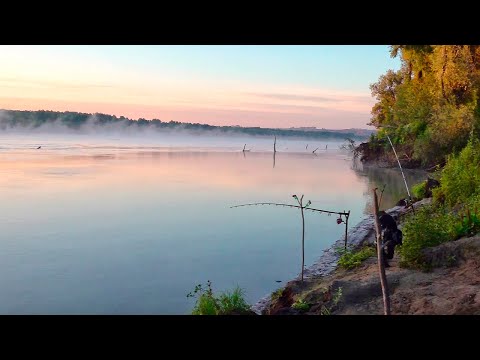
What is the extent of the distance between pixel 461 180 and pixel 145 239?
9041 mm

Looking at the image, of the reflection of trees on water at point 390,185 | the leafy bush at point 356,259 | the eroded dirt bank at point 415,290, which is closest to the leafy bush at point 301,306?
the eroded dirt bank at point 415,290

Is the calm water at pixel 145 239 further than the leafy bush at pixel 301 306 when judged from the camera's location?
Yes

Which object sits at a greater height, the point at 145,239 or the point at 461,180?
the point at 461,180

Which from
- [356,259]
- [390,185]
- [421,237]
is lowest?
[356,259]

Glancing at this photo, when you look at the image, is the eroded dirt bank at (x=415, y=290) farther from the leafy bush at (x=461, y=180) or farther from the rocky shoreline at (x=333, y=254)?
the leafy bush at (x=461, y=180)

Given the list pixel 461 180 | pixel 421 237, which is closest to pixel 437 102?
pixel 461 180

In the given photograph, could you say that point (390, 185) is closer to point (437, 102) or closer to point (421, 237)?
point (437, 102)

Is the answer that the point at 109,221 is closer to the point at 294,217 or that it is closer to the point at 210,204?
the point at 210,204

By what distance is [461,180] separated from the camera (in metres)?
10.8

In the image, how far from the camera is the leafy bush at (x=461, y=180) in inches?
411

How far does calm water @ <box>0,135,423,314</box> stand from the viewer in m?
9.80

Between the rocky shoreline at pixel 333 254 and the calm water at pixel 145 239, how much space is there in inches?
14.4
